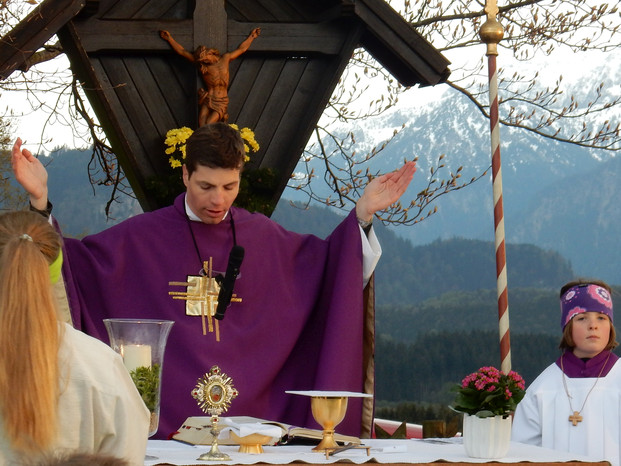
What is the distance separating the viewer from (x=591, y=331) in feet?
16.7

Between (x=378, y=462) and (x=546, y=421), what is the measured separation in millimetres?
1680

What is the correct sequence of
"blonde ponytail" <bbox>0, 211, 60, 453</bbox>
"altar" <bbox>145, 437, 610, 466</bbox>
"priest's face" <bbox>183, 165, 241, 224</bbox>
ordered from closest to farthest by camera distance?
"blonde ponytail" <bbox>0, 211, 60, 453</bbox> < "altar" <bbox>145, 437, 610, 466</bbox> < "priest's face" <bbox>183, 165, 241, 224</bbox>

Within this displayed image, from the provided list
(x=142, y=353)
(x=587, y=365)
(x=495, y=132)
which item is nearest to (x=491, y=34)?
(x=495, y=132)

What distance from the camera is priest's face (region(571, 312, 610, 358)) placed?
16.7 ft

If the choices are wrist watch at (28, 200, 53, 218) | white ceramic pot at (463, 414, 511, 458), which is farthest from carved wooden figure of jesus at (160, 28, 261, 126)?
white ceramic pot at (463, 414, 511, 458)

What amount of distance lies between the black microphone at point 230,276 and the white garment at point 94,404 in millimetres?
1585

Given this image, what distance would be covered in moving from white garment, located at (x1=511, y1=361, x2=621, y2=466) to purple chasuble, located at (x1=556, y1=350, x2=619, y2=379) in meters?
0.02

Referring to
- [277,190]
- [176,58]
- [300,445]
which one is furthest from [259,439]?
[176,58]

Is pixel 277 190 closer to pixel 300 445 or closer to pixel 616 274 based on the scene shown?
pixel 300 445

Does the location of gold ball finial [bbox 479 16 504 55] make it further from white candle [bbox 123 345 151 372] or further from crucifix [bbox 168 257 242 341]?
white candle [bbox 123 345 151 372]

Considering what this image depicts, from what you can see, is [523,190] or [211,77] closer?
[211,77]

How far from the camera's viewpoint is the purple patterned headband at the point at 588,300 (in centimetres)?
507

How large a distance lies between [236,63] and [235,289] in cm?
180

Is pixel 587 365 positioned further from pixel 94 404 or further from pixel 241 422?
pixel 94 404
